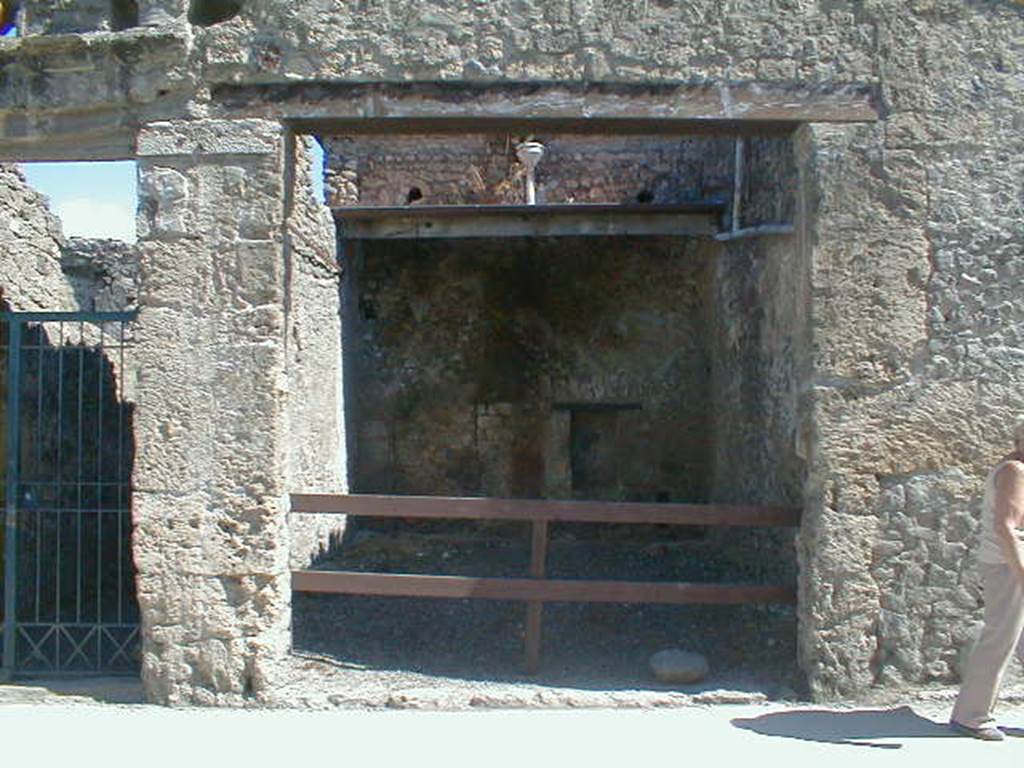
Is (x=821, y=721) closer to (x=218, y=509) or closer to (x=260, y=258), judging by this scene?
(x=218, y=509)

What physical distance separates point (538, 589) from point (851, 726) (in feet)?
5.02

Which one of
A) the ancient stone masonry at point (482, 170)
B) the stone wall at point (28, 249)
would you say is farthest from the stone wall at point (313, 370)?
the ancient stone masonry at point (482, 170)

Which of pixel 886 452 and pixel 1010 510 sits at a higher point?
pixel 886 452

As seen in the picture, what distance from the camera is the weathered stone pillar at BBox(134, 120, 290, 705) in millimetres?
4809

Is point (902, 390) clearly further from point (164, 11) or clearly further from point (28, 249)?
point (28, 249)

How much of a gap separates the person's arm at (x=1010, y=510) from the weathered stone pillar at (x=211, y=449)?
3002 millimetres

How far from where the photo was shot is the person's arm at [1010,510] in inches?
161

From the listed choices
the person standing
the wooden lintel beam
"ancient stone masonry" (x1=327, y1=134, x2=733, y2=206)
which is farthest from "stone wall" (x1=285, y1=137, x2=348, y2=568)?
the person standing

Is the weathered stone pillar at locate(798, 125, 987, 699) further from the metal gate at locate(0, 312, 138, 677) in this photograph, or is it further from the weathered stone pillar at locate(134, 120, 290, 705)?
the metal gate at locate(0, 312, 138, 677)

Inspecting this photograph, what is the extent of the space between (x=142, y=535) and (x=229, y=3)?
2.49 m

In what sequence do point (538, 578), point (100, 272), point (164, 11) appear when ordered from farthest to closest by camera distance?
point (100, 272)
point (538, 578)
point (164, 11)

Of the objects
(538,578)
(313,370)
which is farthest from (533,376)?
(538,578)

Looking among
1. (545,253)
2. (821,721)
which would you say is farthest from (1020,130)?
(545,253)

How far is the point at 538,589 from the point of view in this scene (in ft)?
17.0
